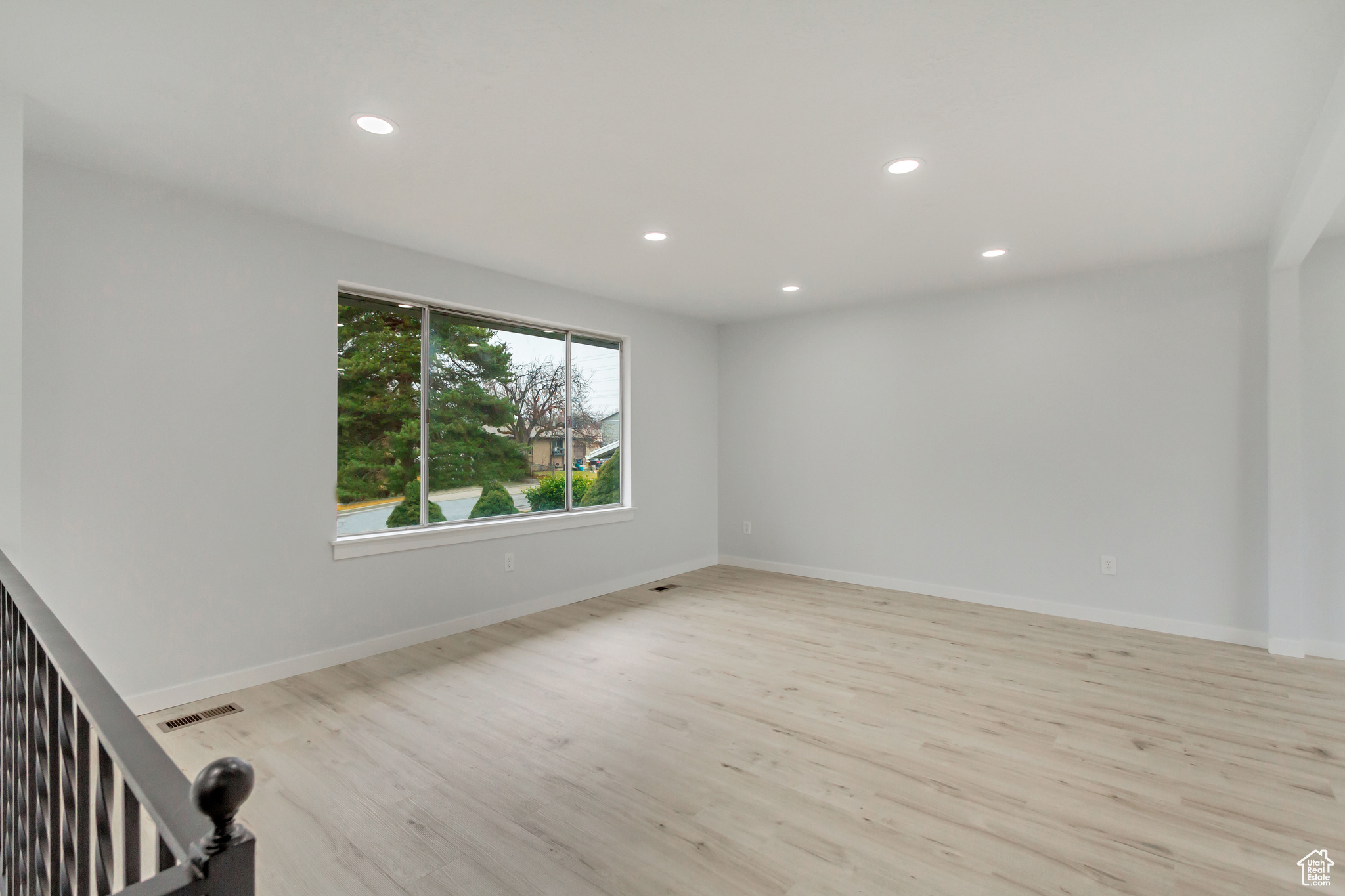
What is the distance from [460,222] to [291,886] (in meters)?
2.93

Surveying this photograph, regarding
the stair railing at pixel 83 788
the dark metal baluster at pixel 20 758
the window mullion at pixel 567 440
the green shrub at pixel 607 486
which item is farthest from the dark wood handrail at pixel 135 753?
the green shrub at pixel 607 486

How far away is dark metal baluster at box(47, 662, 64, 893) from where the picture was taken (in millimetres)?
960

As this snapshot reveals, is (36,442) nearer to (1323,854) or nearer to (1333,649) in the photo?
(1323,854)

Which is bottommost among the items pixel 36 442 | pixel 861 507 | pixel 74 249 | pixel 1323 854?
pixel 1323 854

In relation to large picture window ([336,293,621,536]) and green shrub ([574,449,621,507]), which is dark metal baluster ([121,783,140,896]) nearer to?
large picture window ([336,293,621,536])

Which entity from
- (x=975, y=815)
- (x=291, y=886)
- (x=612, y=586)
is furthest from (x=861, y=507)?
(x=291, y=886)

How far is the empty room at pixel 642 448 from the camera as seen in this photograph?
1.88 m

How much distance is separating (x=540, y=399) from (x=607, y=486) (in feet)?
3.20

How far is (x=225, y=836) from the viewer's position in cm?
55

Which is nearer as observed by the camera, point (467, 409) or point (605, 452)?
point (467, 409)

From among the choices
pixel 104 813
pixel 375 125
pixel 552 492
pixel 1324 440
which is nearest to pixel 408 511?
pixel 552 492

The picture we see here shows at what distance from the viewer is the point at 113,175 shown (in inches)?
113

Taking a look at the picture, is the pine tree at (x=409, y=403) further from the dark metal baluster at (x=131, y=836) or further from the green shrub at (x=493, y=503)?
the dark metal baluster at (x=131, y=836)

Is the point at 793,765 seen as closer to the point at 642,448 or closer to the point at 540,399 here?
the point at 540,399
